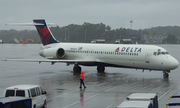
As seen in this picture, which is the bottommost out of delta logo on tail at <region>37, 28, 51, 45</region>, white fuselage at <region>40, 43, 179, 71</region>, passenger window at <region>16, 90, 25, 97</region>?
passenger window at <region>16, 90, 25, 97</region>

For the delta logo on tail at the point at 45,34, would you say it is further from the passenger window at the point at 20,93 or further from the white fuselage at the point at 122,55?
the passenger window at the point at 20,93

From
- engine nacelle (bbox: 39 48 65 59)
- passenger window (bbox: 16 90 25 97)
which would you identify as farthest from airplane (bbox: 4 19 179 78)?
passenger window (bbox: 16 90 25 97)

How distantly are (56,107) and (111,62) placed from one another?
14.1 m

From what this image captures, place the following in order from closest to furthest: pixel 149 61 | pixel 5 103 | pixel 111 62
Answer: pixel 5 103
pixel 149 61
pixel 111 62

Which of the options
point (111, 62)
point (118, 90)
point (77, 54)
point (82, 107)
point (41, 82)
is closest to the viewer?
point (82, 107)

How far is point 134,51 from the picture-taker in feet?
89.4

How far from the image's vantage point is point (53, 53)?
1256 inches

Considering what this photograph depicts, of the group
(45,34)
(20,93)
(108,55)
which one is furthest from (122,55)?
(20,93)

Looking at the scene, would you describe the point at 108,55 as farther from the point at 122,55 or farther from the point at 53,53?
the point at 53,53

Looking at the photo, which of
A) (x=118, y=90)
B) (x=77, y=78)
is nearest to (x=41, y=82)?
(x=77, y=78)

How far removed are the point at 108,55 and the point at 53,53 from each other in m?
6.43

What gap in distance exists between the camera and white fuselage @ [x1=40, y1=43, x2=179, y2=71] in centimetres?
A: 2569

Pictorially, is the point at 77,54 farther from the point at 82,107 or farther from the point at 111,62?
the point at 82,107

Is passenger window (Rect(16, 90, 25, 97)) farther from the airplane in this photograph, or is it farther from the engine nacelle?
the engine nacelle
